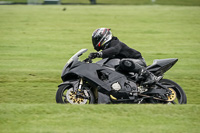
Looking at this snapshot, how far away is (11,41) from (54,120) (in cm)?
1271

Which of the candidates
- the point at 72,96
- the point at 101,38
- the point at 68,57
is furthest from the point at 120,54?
Answer: the point at 68,57

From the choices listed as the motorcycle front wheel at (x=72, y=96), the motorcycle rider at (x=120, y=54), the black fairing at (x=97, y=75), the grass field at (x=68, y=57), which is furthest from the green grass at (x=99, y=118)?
the motorcycle rider at (x=120, y=54)

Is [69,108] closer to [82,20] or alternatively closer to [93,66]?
[93,66]

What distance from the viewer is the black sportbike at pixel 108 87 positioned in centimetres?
738

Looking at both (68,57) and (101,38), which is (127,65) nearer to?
(101,38)

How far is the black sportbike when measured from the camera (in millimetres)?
7383

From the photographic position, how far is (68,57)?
1457 centimetres

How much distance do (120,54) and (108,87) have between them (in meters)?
0.85

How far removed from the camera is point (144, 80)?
7.48 meters

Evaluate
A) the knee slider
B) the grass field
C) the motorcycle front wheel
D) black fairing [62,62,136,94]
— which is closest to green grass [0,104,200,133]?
the grass field

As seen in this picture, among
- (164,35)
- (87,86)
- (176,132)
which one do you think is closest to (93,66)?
(87,86)

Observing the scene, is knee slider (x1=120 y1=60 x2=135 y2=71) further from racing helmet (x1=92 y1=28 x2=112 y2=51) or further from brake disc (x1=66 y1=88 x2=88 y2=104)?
brake disc (x1=66 y1=88 x2=88 y2=104)

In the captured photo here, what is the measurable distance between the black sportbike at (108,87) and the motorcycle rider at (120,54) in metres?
0.16

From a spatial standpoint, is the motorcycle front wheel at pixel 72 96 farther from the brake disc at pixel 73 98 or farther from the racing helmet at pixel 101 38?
the racing helmet at pixel 101 38
